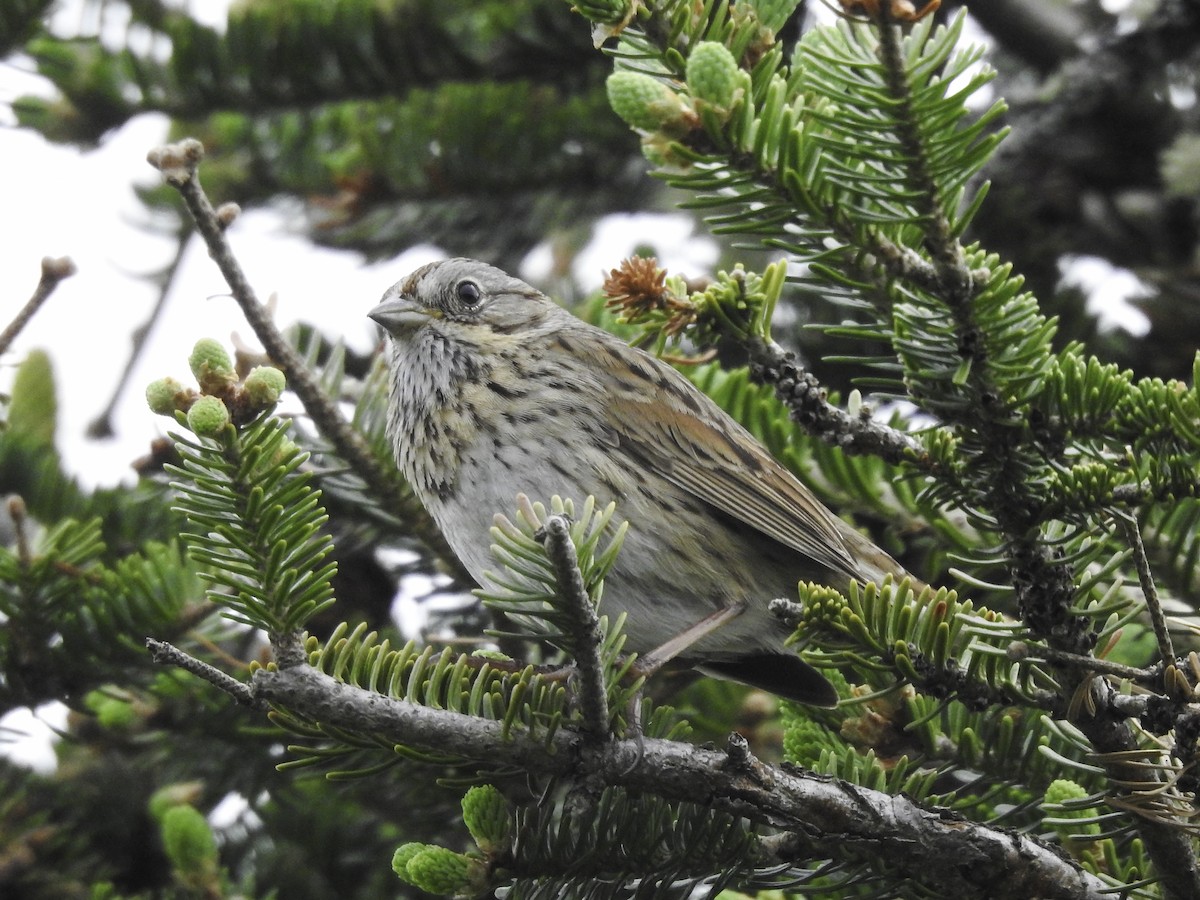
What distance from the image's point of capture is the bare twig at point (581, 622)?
69.1 inches

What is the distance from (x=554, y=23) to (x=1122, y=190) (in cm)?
214

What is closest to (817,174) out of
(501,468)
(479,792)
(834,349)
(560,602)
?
(560,602)

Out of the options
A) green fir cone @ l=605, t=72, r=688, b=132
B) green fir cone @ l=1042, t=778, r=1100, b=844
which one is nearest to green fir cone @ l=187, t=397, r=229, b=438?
green fir cone @ l=605, t=72, r=688, b=132

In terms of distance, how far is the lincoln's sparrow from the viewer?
311 cm

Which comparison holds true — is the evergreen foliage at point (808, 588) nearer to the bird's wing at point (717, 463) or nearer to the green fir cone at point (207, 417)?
the green fir cone at point (207, 417)

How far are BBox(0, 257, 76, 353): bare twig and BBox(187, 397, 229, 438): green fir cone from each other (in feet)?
3.09

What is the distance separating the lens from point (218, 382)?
6.02 feet

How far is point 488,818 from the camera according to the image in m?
2.07

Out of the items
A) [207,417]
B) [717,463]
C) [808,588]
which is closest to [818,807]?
[808,588]

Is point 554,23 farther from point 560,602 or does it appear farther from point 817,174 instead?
point 560,602

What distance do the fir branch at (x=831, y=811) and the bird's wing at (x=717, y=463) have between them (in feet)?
3.81

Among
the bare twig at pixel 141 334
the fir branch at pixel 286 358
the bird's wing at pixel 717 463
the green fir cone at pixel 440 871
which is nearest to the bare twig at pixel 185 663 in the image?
the green fir cone at pixel 440 871

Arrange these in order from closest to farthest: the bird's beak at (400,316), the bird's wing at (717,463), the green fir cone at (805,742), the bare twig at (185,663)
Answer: the bare twig at (185,663)
the green fir cone at (805,742)
the bird's wing at (717,463)
the bird's beak at (400,316)

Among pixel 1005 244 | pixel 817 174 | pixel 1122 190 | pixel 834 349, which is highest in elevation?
pixel 1122 190
